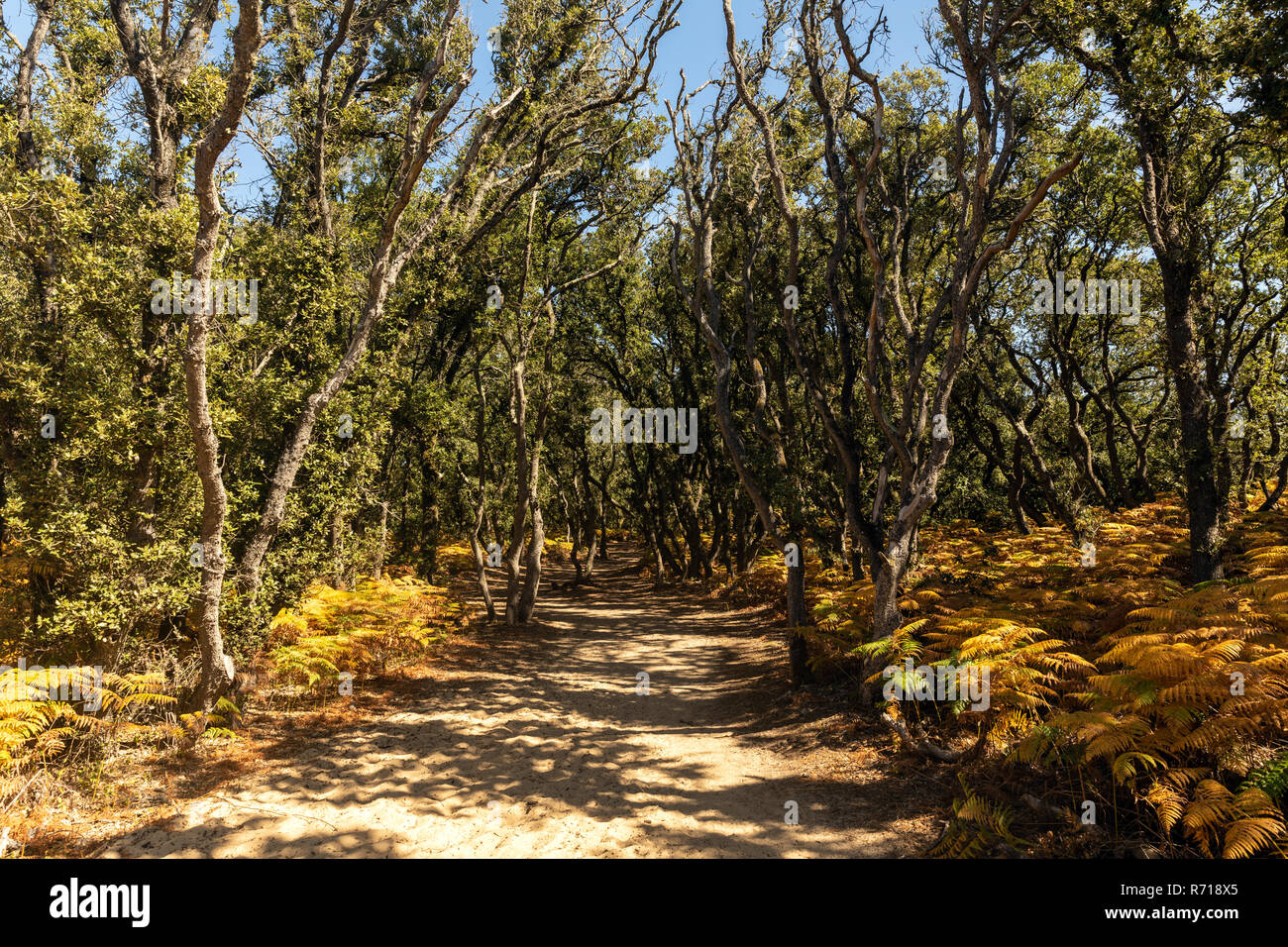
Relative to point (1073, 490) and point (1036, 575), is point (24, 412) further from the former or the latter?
point (1073, 490)

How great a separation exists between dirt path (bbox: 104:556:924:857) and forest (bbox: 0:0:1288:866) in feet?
0.21

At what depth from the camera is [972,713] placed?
6281 millimetres

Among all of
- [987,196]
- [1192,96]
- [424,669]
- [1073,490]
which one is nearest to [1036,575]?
[987,196]

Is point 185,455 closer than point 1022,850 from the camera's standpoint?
No

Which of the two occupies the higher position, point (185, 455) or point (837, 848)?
point (185, 455)

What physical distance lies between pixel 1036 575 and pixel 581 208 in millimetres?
13950
